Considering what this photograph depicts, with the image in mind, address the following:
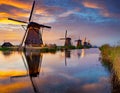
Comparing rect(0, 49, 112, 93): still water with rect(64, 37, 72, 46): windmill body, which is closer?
rect(0, 49, 112, 93): still water

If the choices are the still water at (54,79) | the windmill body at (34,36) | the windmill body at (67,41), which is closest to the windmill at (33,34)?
the windmill body at (34,36)

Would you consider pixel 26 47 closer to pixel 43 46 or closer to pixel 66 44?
pixel 43 46

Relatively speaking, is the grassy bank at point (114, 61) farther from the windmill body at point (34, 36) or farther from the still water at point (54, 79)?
the windmill body at point (34, 36)

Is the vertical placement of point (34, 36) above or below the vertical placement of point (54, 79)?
above

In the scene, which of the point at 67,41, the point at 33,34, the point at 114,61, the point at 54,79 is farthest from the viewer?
the point at 67,41

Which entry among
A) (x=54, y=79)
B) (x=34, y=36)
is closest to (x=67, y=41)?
(x=34, y=36)

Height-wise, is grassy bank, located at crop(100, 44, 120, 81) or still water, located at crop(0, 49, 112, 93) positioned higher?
grassy bank, located at crop(100, 44, 120, 81)

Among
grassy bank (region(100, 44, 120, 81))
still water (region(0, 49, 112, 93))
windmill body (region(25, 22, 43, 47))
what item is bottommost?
still water (region(0, 49, 112, 93))

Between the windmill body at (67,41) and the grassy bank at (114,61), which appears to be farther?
the windmill body at (67,41)

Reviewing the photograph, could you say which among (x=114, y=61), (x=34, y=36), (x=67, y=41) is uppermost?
(x=34, y=36)

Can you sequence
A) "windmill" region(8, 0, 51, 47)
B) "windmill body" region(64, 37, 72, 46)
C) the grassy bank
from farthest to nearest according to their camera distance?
"windmill body" region(64, 37, 72, 46) < "windmill" region(8, 0, 51, 47) < the grassy bank

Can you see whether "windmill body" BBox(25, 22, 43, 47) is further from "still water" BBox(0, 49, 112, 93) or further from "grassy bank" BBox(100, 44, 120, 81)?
"still water" BBox(0, 49, 112, 93)

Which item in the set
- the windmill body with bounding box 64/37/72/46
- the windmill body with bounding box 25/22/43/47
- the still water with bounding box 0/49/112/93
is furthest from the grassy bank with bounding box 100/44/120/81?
the windmill body with bounding box 64/37/72/46

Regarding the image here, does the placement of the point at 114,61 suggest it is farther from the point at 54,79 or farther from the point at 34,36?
the point at 34,36
